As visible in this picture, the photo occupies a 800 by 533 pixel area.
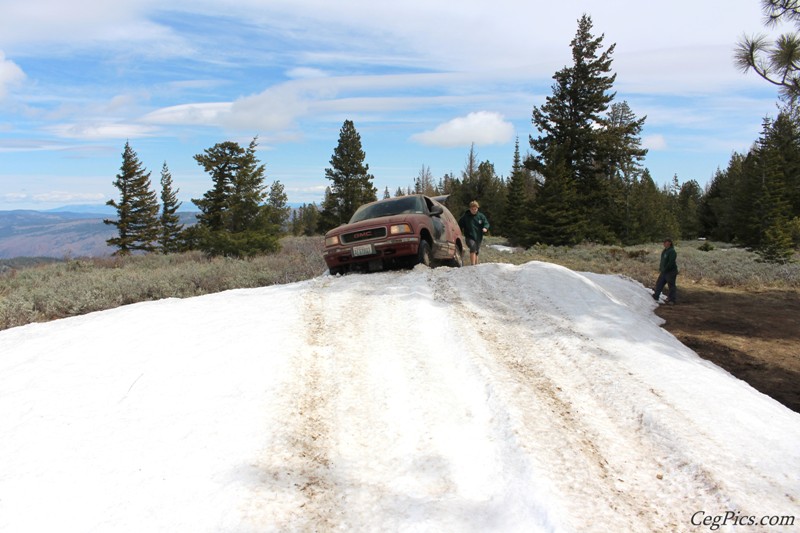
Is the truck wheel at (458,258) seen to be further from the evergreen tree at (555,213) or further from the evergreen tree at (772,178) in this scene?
the evergreen tree at (772,178)

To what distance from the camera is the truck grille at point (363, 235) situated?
30.0ft

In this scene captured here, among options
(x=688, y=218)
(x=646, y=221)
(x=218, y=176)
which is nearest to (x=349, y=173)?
(x=218, y=176)

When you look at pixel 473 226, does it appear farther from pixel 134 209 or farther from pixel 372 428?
pixel 134 209

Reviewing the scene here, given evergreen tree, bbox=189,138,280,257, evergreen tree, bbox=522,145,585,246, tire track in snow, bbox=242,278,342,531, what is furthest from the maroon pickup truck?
evergreen tree, bbox=522,145,585,246

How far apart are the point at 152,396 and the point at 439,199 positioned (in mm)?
9681

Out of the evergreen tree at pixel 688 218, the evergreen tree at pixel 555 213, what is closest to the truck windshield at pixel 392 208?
the evergreen tree at pixel 555 213

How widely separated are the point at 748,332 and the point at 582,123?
27.9 metres

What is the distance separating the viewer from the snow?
2.68 m

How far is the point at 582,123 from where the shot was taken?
31.9 meters

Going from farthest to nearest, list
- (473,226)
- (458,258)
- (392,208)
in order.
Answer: (473,226)
(458,258)
(392,208)

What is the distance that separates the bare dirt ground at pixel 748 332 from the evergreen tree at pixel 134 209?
43.2 metres

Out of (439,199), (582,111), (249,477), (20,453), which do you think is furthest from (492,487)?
(582,111)

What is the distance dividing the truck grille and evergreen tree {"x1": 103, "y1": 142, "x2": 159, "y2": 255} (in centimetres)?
3844

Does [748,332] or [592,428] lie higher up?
[592,428]
